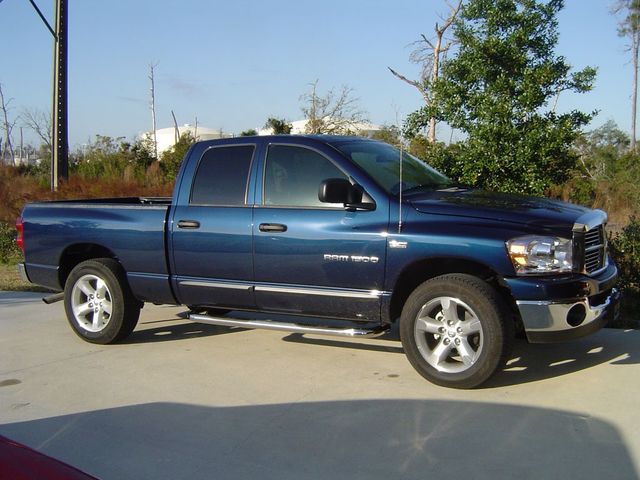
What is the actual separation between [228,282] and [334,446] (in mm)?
2205

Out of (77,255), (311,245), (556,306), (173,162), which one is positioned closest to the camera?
(556,306)

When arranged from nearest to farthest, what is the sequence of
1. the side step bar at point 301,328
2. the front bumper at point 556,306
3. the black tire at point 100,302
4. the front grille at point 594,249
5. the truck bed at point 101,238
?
the front bumper at point 556,306 < the front grille at point 594,249 < the side step bar at point 301,328 < the truck bed at point 101,238 < the black tire at point 100,302

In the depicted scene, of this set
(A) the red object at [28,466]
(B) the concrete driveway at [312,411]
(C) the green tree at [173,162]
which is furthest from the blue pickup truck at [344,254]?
(C) the green tree at [173,162]

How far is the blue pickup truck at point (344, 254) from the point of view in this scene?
15.8 ft

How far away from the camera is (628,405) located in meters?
4.67

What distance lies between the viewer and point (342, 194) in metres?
5.28

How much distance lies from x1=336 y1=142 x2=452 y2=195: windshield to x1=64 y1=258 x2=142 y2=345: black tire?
2.63m

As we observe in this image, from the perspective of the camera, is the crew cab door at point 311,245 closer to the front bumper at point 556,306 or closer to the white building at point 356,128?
the front bumper at point 556,306

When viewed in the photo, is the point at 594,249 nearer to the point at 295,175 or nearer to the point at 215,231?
the point at 295,175

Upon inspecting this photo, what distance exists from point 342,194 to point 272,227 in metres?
0.75

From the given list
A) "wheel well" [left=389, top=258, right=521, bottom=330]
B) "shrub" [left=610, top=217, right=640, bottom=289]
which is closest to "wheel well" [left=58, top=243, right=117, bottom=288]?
"wheel well" [left=389, top=258, right=521, bottom=330]

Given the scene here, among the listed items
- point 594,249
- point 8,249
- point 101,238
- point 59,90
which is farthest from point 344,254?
point 59,90

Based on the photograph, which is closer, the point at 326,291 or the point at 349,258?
the point at 349,258

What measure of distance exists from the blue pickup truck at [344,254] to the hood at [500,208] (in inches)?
0.7
